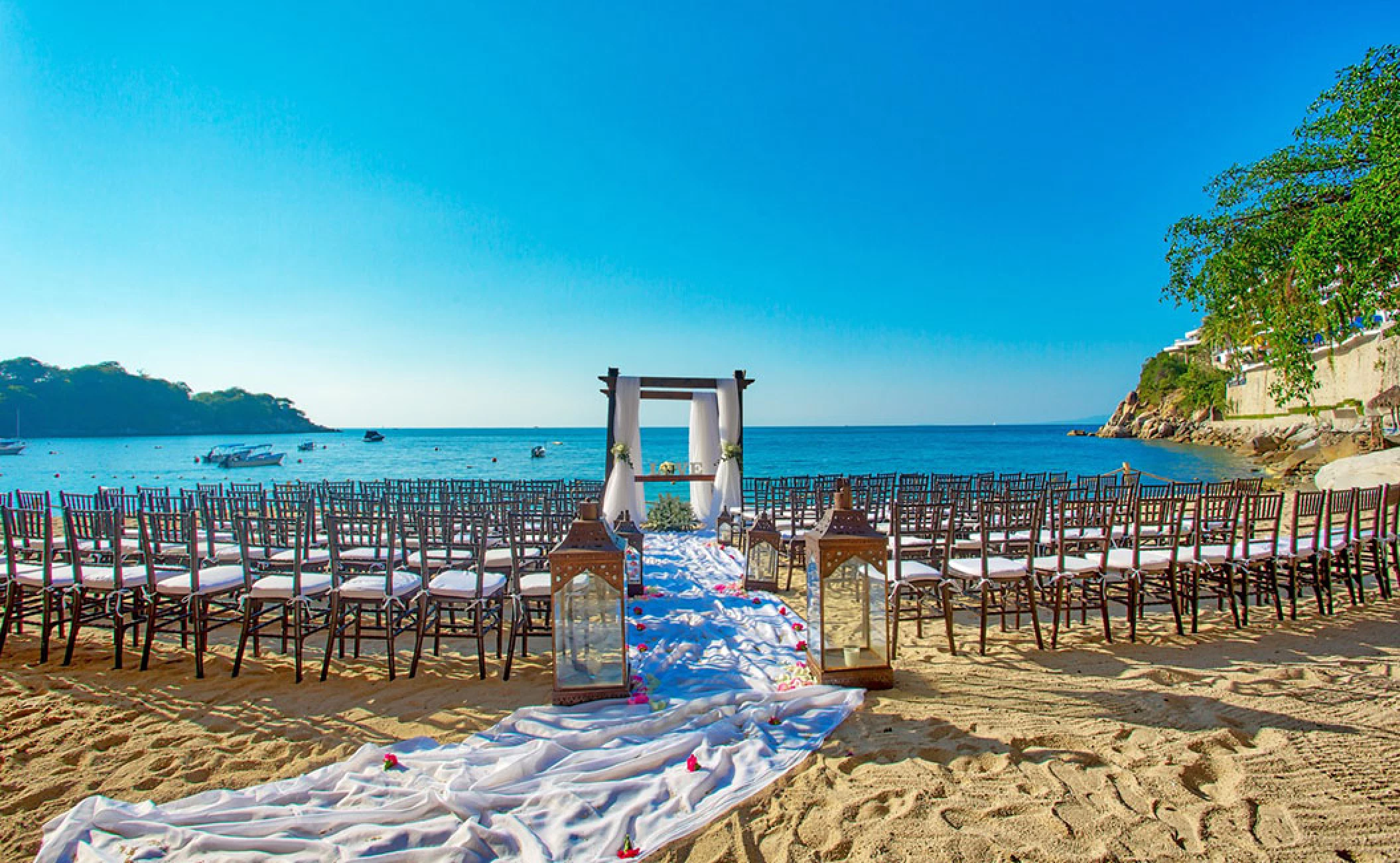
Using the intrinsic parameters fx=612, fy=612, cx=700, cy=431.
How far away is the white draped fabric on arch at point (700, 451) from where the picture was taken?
1021cm

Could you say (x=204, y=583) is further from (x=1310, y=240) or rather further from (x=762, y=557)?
(x=1310, y=240)

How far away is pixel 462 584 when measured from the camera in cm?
426

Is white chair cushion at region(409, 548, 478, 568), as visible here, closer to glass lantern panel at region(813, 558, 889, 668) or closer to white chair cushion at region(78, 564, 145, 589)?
white chair cushion at region(78, 564, 145, 589)

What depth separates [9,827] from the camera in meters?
2.49

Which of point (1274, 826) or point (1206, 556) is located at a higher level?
point (1206, 556)

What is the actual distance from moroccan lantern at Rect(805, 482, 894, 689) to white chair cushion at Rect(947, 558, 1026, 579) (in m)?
1.05

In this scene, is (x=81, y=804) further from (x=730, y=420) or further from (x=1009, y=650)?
(x=730, y=420)

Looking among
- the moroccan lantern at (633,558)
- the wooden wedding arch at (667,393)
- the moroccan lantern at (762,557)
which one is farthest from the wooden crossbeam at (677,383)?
the moroccan lantern at (762,557)

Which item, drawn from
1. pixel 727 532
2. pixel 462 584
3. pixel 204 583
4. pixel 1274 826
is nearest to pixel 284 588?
pixel 204 583

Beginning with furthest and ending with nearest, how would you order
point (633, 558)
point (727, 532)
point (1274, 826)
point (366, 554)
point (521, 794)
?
point (727, 532)
point (633, 558)
point (366, 554)
point (521, 794)
point (1274, 826)

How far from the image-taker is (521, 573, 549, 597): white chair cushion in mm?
4164

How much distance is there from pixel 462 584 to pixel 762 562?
10.6ft

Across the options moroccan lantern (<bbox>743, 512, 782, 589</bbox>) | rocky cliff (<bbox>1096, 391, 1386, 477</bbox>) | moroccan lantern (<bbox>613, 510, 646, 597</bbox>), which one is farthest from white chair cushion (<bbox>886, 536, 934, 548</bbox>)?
rocky cliff (<bbox>1096, 391, 1386, 477</bbox>)

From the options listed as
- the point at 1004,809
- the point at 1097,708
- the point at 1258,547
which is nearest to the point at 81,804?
the point at 1004,809
